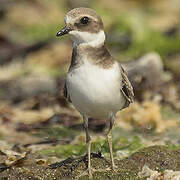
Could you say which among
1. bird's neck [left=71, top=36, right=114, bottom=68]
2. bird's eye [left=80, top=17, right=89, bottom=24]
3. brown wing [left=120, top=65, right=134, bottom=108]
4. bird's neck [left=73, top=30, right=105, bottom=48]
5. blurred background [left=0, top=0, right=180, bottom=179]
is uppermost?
bird's eye [left=80, top=17, right=89, bottom=24]

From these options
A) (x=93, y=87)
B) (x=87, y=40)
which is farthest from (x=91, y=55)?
(x=93, y=87)

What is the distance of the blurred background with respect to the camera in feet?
24.7

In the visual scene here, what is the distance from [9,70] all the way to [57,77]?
112cm

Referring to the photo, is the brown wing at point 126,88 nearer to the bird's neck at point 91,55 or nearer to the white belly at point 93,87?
the white belly at point 93,87

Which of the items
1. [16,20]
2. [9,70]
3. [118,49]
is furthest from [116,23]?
[9,70]

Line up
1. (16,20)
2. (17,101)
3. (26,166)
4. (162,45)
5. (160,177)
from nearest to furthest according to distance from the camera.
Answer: (160,177)
(26,166)
(17,101)
(162,45)
(16,20)

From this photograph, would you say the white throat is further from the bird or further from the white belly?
the white belly

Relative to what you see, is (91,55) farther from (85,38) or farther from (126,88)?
(126,88)

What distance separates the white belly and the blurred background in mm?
1113

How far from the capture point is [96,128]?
316 inches

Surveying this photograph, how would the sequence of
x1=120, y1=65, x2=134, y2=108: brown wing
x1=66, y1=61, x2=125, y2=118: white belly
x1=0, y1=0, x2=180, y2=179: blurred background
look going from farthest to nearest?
x1=0, y1=0, x2=180, y2=179: blurred background < x1=120, y1=65, x2=134, y2=108: brown wing < x1=66, y1=61, x2=125, y2=118: white belly

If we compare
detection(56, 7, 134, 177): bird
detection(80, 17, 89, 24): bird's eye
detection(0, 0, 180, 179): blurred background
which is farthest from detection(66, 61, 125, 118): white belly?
detection(0, 0, 180, 179): blurred background

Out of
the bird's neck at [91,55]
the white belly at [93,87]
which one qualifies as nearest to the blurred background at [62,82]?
the white belly at [93,87]

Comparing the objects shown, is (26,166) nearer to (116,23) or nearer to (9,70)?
(9,70)
